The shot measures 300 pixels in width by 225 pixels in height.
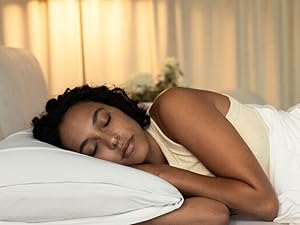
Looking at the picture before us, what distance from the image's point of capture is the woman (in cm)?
140

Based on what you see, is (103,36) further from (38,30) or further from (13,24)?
(13,24)

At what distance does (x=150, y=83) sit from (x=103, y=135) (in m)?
1.57

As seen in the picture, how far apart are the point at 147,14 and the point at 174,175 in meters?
2.31

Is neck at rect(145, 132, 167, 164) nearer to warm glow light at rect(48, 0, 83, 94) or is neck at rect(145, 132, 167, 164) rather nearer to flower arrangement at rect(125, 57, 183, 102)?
flower arrangement at rect(125, 57, 183, 102)

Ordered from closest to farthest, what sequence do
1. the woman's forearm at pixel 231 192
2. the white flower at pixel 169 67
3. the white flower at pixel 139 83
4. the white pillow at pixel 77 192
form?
the white pillow at pixel 77 192 < the woman's forearm at pixel 231 192 < the white flower at pixel 139 83 < the white flower at pixel 169 67

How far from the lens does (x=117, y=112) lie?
1.58 m

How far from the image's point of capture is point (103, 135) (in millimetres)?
1485

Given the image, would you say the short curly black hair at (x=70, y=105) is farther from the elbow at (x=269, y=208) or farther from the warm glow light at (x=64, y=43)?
the warm glow light at (x=64, y=43)

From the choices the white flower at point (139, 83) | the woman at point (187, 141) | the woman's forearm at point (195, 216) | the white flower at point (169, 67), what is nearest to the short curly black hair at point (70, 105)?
the woman at point (187, 141)

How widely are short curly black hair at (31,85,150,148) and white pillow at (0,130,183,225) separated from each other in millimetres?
255

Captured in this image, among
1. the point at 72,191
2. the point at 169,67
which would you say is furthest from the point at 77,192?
the point at 169,67

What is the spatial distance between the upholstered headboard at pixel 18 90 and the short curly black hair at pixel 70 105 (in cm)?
20

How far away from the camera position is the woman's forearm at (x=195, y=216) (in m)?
1.30

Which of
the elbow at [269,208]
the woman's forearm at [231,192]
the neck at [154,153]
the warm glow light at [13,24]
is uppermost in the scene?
the warm glow light at [13,24]
